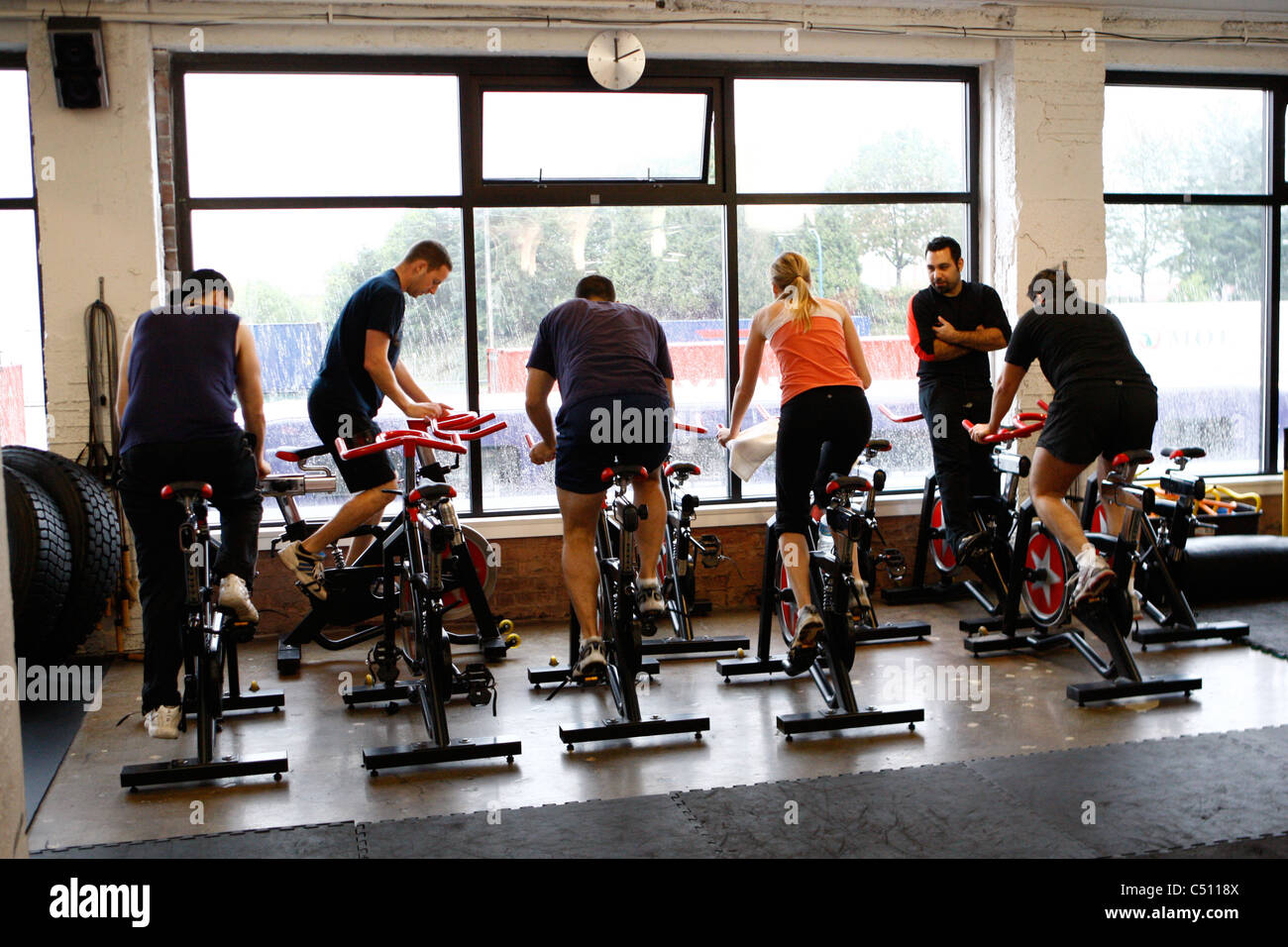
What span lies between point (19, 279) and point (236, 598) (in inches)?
106

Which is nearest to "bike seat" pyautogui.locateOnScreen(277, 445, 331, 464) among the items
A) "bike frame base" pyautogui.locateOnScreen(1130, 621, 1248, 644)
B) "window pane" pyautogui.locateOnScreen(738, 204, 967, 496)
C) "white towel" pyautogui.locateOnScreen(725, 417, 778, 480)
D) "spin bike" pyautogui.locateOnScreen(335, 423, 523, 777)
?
"spin bike" pyautogui.locateOnScreen(335, 423, 523, 777)

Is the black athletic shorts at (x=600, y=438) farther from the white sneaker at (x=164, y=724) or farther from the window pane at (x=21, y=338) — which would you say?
A: the window pane at (x=21, y=338)

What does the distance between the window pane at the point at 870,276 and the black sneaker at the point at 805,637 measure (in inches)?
86.7

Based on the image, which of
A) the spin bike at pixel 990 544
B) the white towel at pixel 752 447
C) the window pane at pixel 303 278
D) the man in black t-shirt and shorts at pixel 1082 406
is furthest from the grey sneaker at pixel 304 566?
the man in black t-shirt and shorts at pixel 1082 406

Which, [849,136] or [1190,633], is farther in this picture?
[849,136]

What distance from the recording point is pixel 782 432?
4645mm

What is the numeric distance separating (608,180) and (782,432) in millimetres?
2183

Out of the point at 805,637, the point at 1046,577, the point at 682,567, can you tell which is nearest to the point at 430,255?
the point at 682,567

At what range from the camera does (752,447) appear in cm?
526

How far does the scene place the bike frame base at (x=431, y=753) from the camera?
3932 mm

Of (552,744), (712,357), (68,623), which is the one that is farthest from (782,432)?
(68,623)

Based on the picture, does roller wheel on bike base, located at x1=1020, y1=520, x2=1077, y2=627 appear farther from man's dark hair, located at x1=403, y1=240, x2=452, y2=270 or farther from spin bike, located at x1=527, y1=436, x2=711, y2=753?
man's dark hair, located at x1=403, y1=240, x2=452, y2=270

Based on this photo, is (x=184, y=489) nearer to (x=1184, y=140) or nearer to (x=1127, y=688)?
(x=1127, y=688)
